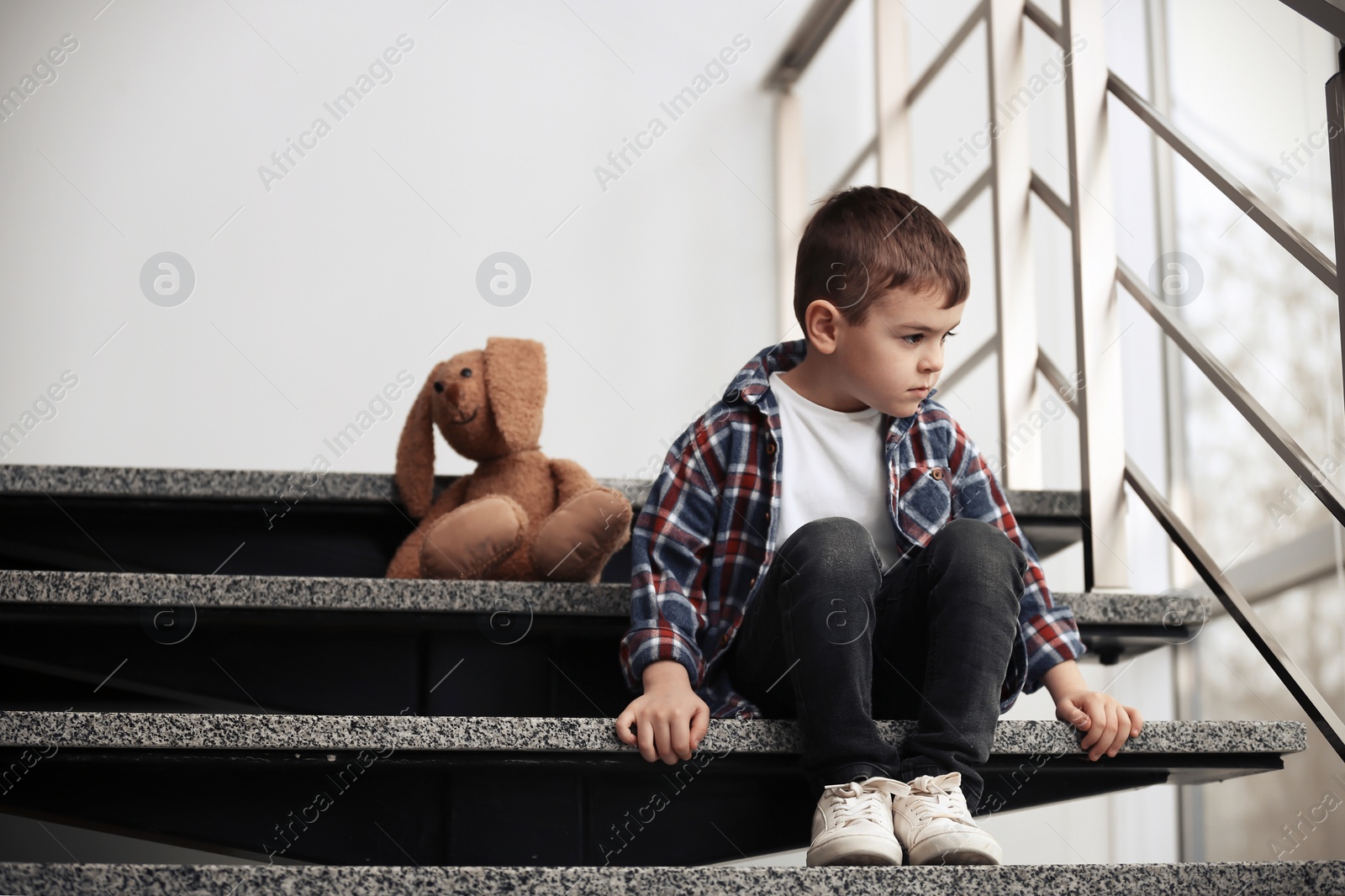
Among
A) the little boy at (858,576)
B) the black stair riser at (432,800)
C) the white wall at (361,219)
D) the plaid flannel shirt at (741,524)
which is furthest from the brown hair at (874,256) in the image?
the white wall at (361,219)

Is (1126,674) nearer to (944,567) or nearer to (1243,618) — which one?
(1243,618)

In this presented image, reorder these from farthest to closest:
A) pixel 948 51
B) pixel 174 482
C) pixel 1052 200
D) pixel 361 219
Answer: pixel 361 219 < pixel 948 51 < pixel 1052 200 < pixel 174 482

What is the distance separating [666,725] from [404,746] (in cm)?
19

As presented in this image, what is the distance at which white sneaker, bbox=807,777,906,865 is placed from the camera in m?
0.79

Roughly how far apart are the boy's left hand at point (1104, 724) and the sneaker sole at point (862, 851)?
227 mm

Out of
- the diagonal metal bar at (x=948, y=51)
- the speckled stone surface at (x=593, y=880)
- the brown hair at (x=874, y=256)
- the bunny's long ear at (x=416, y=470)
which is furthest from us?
the diagonal metal bar at (x=948, y=51)

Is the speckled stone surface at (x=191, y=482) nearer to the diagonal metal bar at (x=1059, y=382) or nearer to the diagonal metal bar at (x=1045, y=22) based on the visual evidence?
the diagonal metal bar at (x=1059, y=382)

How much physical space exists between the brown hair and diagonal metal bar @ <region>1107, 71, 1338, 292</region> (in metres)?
0.29

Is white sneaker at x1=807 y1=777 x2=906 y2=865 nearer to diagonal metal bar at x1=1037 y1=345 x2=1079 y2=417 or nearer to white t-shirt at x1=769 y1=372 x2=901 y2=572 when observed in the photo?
white t-shirt at x1=769 y1=372 x2=901 y2=572

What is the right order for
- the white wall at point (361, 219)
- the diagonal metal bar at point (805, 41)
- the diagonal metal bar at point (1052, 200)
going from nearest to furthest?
the diagonal metal bar at point (1052, 200), the white wall at point (361, 219), the diagonal metal bar at point (805, 41)

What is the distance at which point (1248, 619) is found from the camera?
1.18 metres

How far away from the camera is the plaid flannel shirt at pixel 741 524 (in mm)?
1034

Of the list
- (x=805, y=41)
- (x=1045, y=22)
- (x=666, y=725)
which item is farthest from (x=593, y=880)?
(x=805, y=41)

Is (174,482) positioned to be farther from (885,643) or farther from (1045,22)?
(1045,22)
